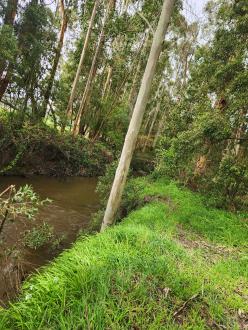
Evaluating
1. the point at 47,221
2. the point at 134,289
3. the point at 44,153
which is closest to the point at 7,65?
the point at 44,153

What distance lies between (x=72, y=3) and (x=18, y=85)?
7.87 meters

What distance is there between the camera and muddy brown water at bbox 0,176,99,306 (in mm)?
5789

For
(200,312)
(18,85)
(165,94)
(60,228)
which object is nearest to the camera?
(200,312)

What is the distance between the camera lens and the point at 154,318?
3.49 m

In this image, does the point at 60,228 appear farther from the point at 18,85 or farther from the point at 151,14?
the point at 151,14

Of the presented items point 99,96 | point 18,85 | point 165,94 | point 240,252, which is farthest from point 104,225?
point 165,94

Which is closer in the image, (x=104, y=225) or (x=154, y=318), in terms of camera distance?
(x=154, y=318)

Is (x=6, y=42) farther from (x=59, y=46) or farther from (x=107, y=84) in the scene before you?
(x=107, y=84)

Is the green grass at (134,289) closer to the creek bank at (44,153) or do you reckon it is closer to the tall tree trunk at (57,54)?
the creek bank at (44,153)

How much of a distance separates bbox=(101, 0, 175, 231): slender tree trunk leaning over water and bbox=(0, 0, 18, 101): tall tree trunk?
9058mm

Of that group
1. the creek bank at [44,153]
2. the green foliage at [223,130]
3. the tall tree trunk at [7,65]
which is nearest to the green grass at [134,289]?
the green foliage at [223,130]

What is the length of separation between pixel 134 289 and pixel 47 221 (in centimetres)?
669

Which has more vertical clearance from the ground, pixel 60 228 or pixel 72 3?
pixel 72 3

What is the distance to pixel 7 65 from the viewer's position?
1457 cm
